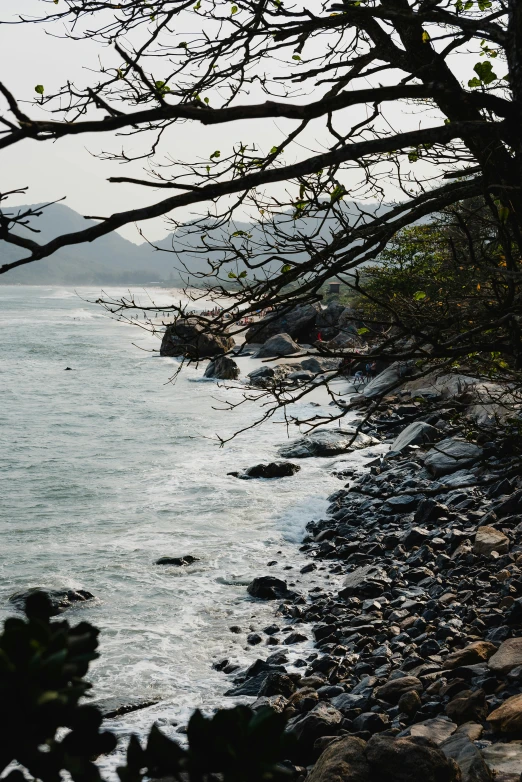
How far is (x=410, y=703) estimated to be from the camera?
6242mm

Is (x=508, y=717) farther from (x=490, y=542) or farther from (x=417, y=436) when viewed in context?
(x=417, y=436)

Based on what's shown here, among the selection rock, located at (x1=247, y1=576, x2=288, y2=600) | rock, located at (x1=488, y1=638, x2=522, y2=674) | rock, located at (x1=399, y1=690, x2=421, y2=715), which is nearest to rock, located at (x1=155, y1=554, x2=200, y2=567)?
rock, located at (x1=247, y1=576, x2=288, y2=600)

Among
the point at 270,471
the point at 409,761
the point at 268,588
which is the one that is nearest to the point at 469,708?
the point at 409,761

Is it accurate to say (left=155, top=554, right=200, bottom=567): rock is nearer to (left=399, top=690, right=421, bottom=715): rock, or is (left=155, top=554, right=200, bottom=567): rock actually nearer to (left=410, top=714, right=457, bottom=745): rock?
(left=399, top=690, right=421, bottom=715): rock

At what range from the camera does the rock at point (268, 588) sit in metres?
10.7

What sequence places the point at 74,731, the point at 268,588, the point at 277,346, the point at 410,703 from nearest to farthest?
the point at 74,731 → the point at 410,703 → the point at 268,588 → the point at 277,346

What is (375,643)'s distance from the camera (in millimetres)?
8141

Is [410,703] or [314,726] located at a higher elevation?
[410,703]

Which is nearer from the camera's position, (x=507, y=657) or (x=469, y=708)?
(x=469, y=708)

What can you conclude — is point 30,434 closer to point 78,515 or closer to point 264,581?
point 78,515

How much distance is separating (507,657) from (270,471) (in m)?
11.6

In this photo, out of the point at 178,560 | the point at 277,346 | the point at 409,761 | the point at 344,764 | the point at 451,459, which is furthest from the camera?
the point at 277,346

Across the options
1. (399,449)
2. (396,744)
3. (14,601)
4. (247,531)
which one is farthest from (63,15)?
(399,449)

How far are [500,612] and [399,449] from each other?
10473mm
